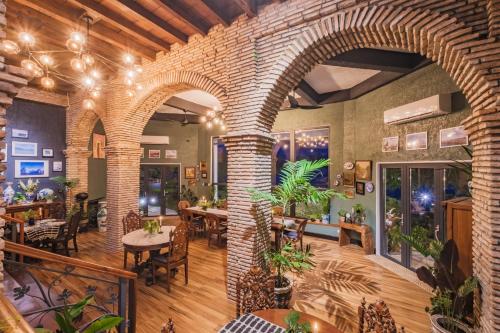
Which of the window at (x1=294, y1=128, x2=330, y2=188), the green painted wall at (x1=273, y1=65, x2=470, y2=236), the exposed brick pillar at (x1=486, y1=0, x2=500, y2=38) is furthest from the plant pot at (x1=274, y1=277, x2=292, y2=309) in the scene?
the window at (x1=294, y1=128, x2=330, y2=188)

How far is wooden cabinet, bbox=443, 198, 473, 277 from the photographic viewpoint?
2979 mm

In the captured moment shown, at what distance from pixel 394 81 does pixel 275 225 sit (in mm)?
4426

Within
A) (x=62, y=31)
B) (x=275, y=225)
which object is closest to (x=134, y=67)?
(x=62, y=31)

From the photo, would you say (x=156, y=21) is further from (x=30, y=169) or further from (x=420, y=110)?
(x=30, y=169)

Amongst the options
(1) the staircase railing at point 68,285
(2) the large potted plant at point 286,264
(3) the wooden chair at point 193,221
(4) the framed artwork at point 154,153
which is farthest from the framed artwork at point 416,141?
(4) the framed artwork at point 154,153

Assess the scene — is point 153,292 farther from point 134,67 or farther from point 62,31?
point 62,31

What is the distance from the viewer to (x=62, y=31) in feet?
14.3

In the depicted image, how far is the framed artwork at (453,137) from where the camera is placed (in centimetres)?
419

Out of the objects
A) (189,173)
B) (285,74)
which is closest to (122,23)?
(285,74)

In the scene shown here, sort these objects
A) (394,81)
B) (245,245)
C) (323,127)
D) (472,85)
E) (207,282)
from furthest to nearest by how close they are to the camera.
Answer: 1. (323,127)
2. (394,81)
3. (207,282)
4. (245,245)
5. (472,85)

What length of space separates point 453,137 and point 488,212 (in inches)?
109

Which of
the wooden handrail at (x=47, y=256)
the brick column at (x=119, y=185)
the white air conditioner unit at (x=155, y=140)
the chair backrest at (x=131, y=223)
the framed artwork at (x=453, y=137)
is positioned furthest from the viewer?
the white air conditioner unit at (x=155, y=140)

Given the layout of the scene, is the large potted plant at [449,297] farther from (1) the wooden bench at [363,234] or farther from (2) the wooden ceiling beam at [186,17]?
(2) the wooden ceiling beam at [186,17]

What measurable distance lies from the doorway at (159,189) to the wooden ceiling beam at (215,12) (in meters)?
8.46
